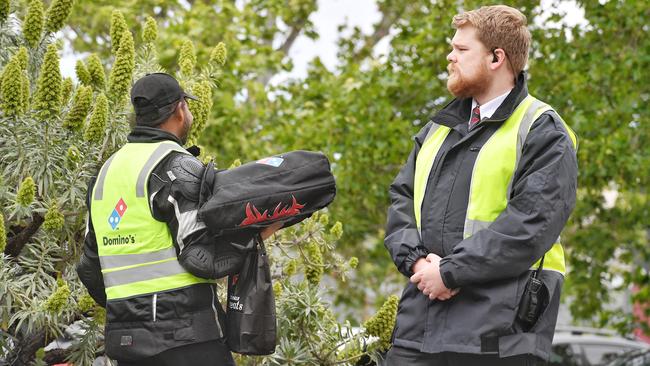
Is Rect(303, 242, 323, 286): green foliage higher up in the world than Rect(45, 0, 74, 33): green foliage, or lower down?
lower down

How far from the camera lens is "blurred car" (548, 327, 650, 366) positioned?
1256 cm

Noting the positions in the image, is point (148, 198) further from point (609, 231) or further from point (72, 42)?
point (72, 42)

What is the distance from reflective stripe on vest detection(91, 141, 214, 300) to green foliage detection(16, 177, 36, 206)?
0.56m

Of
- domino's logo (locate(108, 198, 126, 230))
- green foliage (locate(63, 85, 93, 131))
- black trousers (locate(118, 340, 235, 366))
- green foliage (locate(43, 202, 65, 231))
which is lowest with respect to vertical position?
black trousers (locate(118, 340, 235, 366))

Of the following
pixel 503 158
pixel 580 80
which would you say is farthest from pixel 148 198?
pixel 580 80

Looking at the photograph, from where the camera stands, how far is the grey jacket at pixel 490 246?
11.9ft

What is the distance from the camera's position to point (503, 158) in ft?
12.5

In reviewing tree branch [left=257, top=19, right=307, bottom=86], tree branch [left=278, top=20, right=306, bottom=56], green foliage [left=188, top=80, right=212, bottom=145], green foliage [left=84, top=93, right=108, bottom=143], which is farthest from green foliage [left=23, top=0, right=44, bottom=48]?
tree branch [left=278, top=20, right=306, bottom=56]

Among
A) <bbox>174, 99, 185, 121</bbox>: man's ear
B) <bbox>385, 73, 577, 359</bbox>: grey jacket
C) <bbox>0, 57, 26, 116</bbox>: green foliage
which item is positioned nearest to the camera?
<bbox>385, 73, 577, 359</bbox>: grey jacket

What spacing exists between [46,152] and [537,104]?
2423 mm

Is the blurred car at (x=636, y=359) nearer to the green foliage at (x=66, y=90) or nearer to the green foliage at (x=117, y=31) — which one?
the green foliage at (x=117, y=31)

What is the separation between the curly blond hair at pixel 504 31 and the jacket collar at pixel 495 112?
88 mm

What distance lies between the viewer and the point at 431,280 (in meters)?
3.76

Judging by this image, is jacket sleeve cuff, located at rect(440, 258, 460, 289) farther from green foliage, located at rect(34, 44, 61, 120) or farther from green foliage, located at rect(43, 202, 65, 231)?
green foliage, located at rect(34, 44, 61, 120)
